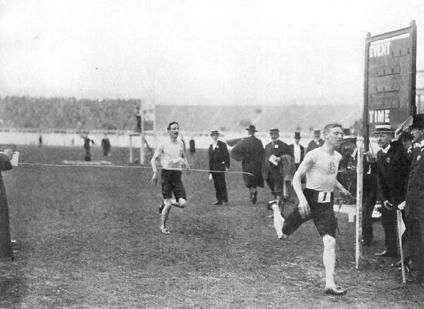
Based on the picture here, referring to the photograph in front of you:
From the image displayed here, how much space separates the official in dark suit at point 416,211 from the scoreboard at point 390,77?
2.55m

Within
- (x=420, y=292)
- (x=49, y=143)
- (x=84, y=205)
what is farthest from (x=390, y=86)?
(x=49, y=143)

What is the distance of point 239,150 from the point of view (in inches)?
584

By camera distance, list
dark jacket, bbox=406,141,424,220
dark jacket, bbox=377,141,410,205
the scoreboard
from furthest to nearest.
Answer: the scoreboard → dark jacket, bbox=377,141,410,205 → dark jacket, bbox=406,141,424,220

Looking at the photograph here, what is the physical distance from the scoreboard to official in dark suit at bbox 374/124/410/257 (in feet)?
4.41

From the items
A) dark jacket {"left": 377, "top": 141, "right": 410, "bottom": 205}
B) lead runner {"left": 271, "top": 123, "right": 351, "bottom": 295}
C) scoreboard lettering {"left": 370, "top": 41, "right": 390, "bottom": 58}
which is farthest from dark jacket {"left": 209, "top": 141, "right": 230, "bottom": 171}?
lead runner {"left": 271, "top": 123, "right": 351, "bottom": 295}

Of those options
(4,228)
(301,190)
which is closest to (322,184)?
(301,190)

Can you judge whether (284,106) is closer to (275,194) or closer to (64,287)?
(275,194)

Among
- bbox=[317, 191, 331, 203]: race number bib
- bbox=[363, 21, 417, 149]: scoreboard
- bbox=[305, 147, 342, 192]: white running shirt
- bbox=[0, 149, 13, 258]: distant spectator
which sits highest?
bbox=[363, 21, 417, 149]: scoreboard

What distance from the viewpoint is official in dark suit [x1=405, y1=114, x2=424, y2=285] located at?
6.75 metres

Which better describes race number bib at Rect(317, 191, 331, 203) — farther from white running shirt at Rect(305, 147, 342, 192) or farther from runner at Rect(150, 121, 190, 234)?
runner at Rect(150, 121, 190, 234)

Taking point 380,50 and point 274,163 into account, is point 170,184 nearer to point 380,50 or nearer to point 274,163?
point 274,163

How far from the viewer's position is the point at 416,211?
22.3 feet

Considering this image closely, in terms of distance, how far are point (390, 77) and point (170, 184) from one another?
4.36 metres

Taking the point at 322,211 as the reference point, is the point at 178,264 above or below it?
below
